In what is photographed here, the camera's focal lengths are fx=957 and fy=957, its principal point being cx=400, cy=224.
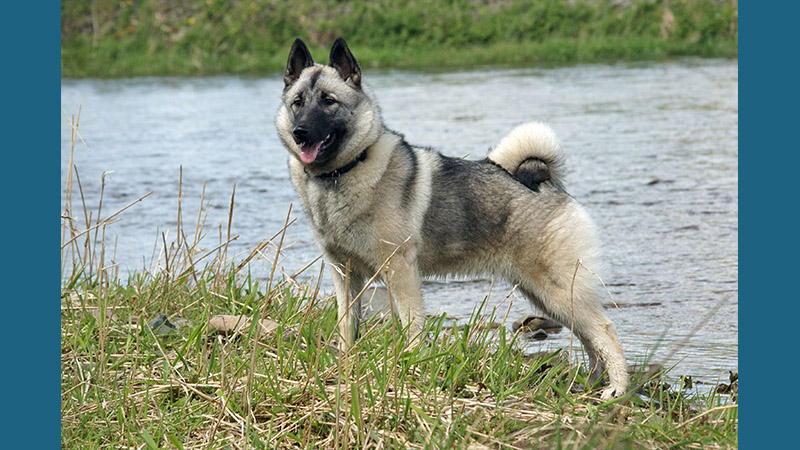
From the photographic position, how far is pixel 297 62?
205 inches

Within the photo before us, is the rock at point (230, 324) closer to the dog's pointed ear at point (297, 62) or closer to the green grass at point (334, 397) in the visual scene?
the green grass at point (334, 397)

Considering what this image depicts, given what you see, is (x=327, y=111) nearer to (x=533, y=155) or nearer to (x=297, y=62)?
(x=297, y=62)

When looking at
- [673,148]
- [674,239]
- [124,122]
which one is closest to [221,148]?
[124,122]

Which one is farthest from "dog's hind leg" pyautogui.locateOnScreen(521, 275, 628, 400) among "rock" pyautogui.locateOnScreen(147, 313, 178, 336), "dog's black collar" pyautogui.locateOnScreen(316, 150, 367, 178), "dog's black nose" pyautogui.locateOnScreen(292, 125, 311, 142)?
"rock" pyautogui.locateOnScreen(147, 313, 178, 336)

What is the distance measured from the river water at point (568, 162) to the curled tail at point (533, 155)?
0.88 m

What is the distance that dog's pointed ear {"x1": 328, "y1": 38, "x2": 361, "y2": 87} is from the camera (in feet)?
16.8

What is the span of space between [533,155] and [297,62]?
57.1 inches

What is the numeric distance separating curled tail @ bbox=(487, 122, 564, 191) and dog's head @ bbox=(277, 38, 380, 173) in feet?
2.93

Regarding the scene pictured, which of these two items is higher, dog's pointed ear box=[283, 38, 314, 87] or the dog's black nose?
dog's pointed ear box=[283, 38, 314, 87]

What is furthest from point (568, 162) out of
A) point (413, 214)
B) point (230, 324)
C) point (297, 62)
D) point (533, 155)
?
point (230, 324)

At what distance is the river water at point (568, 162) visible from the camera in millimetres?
6633

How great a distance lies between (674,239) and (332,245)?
13.7ft

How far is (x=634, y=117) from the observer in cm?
1448

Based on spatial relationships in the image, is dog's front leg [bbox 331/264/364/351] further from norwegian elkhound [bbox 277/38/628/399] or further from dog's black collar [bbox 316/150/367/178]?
dog's black collar [bbox 316/150/367/178]
